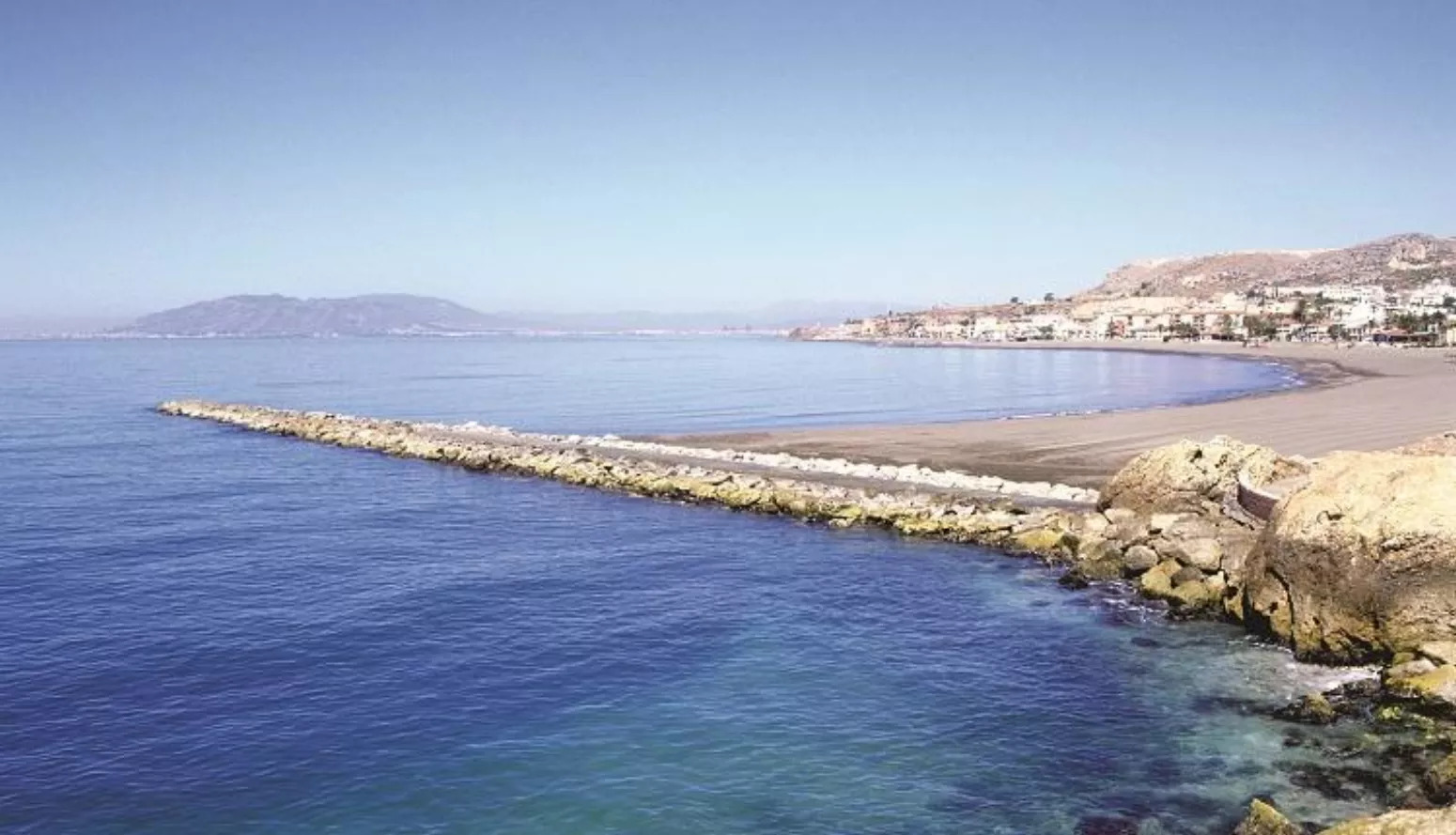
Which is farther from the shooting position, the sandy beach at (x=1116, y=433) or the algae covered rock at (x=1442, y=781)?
the sandy beach at (x=1116, y=433)

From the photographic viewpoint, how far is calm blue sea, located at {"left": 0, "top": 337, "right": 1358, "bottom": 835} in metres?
16.9

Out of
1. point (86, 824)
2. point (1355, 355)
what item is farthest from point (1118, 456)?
point (1355, 355)

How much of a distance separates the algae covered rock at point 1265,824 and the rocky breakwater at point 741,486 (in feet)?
A: 60.6

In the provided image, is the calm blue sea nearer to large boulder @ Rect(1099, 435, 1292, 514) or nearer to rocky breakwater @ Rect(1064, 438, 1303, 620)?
rocky breakwater @ Rect(1064, 438, 1303, 620)

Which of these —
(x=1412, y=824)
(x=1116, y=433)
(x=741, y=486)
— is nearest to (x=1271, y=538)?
(x=1412, y=824)

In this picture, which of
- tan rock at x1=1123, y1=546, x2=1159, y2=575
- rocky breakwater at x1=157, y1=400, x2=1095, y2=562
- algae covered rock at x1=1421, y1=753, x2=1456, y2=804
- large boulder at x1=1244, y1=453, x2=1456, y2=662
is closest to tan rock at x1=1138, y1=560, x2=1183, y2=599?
tan rock at x1=1123, y1=546, x2=1159, y2=575

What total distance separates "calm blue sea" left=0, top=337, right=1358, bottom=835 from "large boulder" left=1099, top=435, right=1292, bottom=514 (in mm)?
5504

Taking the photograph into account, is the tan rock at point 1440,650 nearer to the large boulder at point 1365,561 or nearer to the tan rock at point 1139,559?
the large boulder at point 1365,561

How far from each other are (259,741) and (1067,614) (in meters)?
20.0

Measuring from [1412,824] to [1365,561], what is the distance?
12.6 metres

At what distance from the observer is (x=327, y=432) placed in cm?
7050

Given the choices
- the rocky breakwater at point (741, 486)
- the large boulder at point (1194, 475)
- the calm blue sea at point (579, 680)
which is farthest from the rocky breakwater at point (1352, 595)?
the rocky breakwater at point (741, 486)

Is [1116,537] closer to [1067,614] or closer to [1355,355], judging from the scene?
[1067,614]

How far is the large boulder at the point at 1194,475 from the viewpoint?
109 ft
